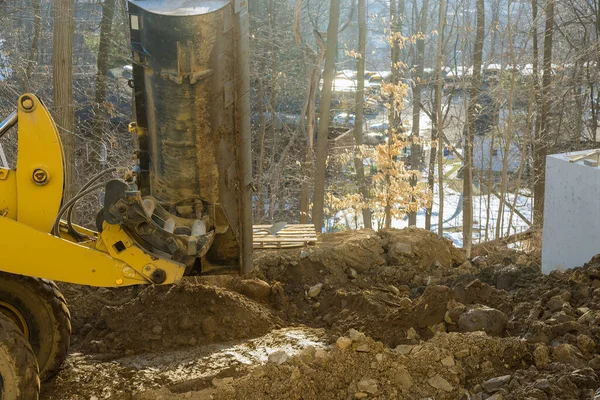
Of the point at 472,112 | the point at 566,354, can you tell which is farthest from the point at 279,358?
the point at 472,112

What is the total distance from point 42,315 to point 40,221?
33.0 inches

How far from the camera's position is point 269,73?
2003 centimetres

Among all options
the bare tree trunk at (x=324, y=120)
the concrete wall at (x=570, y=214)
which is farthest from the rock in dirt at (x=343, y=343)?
the bare tree trunk at (x=324, y=120)

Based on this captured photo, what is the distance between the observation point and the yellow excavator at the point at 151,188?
4988 mm

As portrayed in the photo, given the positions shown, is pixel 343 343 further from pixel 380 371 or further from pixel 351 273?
pixel 351 273

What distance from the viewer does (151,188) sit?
567 centimetres

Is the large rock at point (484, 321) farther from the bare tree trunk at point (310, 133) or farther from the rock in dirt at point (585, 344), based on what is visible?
the bare tree trunk at point (310, 133)

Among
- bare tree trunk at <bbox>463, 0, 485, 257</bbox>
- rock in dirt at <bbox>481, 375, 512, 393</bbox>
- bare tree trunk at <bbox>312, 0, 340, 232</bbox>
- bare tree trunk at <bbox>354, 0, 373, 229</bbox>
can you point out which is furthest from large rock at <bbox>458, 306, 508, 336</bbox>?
bare tree trunk at <bbox>354, 0, 373, 229</bbox>

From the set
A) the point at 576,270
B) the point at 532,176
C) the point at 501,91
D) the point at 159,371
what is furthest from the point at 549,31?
the point at 159,371

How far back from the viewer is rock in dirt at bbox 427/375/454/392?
5.10 metres

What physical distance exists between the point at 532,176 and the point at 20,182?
1887 cm

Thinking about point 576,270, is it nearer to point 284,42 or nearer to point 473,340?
point 473,340

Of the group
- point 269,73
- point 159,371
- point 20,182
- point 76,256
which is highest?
point 269,73

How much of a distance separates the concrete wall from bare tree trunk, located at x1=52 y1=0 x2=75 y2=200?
7.51 meters
